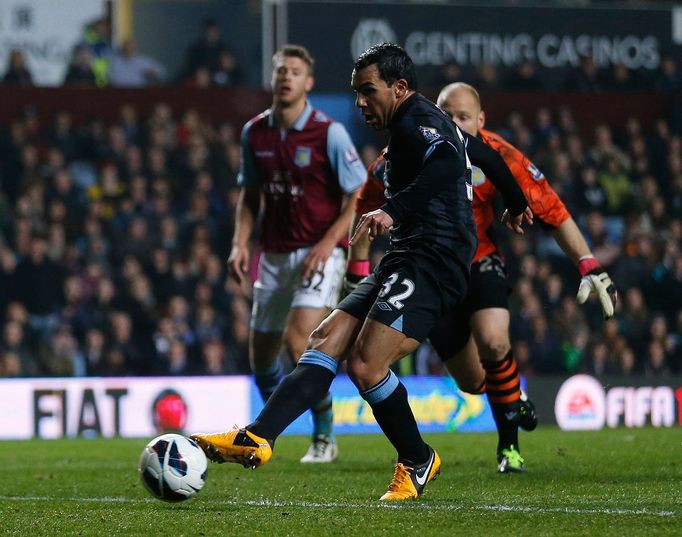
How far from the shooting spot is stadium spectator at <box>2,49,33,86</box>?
18078 mm

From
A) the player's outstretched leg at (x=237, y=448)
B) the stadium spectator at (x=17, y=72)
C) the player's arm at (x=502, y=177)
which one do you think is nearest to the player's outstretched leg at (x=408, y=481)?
the player's outstretched leg at (x=237, y=448)

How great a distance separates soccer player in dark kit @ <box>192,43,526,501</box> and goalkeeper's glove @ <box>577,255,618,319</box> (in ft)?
2.77

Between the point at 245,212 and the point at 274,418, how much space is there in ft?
11.6

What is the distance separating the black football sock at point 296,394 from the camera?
5.81 metres

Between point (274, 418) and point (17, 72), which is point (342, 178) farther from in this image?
point (17, 72)

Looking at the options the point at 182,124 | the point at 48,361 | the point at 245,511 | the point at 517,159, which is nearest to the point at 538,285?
the point at 182,124

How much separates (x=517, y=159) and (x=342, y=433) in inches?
273

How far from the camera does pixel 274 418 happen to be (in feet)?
19.2

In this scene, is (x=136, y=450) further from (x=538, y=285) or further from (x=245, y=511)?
(x=538, y=285)

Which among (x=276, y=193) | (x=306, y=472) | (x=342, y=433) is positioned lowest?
(x=342, y=433)

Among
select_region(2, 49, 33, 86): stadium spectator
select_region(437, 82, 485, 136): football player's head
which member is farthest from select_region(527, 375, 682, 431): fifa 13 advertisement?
select_region(2, 49, 33, 86): stadium spectator

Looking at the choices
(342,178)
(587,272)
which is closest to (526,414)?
(587,272)

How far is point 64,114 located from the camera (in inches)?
715

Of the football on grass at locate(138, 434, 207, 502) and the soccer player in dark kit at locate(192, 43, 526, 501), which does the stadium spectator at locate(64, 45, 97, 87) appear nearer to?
the soccer player in dark kit at locate(192, 43, 526, 501)
